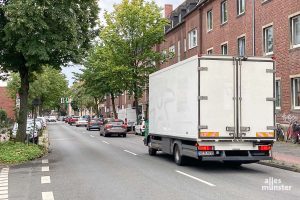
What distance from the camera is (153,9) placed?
43.8 m

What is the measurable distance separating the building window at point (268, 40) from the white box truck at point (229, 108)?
1429cm

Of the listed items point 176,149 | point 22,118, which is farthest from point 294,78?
point 22,118

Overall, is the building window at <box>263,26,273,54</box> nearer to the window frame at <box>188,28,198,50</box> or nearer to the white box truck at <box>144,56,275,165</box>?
the window frame at <box>188,28,198,50</box>

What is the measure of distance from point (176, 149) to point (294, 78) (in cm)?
1173

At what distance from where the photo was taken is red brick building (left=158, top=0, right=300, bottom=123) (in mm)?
25125

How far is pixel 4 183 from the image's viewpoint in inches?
473

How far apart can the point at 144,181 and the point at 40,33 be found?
8.29m

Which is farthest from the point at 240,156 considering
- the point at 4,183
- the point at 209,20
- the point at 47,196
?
the point at 209,20

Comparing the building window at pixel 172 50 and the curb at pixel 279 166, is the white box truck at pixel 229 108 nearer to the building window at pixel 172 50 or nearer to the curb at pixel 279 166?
the curb at pixel 279 166

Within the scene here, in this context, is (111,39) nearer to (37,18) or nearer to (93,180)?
(37,18)

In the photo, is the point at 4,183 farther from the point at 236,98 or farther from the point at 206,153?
the point at 236,98

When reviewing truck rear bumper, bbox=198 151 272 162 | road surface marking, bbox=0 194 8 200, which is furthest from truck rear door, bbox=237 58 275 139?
road surface marking, bbox=0 194 8 200

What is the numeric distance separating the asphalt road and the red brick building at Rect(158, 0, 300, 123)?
10.7 meters

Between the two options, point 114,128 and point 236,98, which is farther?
point 114,128
